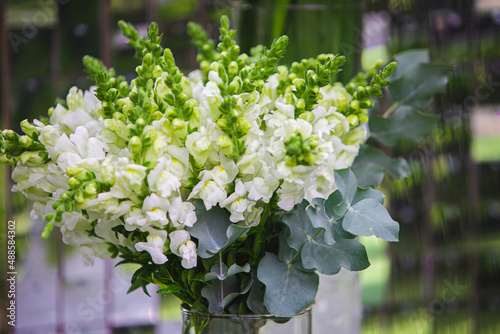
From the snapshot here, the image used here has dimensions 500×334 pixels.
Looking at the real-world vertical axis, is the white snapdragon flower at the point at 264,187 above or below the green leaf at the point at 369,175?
below

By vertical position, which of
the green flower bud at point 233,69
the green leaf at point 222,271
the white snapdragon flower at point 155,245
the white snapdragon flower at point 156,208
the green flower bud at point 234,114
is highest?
the green flower bud at point 233,69

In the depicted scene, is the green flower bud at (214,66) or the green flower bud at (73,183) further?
the green flower bud at (214,66)

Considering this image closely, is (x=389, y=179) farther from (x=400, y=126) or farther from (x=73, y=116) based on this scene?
(x=73, y=116)

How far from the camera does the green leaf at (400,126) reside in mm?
750

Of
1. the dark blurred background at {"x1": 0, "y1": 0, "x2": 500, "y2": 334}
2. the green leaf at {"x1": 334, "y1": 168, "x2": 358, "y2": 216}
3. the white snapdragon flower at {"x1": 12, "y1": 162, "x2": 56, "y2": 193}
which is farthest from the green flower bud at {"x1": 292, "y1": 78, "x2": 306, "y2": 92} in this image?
the dark blurred background at {"x1": 0, "y1": 0, "x2": 500, "y2": 334}

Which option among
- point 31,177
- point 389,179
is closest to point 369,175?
point 31,177

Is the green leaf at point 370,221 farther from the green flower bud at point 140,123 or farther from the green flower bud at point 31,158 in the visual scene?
the green flower bud at point 31,158

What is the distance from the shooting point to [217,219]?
23.8 inches

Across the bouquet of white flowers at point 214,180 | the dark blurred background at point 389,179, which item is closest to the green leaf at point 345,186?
the bouquet of white flowers at point 214,180

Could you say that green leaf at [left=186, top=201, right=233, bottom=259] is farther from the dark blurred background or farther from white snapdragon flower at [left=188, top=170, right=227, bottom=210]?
the dark blurred background

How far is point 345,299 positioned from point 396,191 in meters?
0.56

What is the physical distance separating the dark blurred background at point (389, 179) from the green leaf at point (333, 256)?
27.4 inches

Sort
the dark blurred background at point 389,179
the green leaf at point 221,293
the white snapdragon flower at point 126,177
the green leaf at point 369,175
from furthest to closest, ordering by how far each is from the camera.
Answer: the dark blurred background at point 389,179
the green leaf at point 369,175
the green leaf at point 221,293
the white snapdragon flower at point 126,177

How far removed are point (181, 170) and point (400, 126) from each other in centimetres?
36
